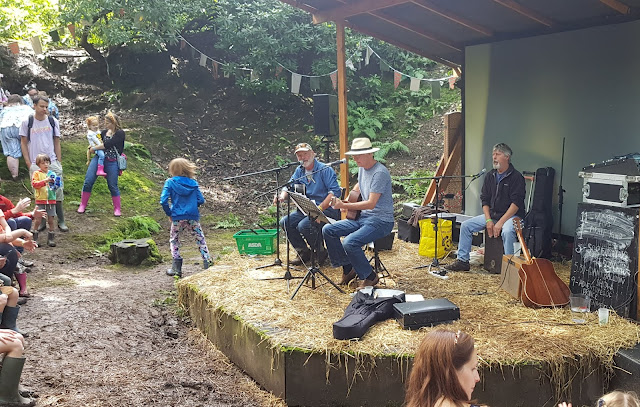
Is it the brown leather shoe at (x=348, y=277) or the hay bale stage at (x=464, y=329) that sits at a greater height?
the brown leather shoe at (x=348, y=277)

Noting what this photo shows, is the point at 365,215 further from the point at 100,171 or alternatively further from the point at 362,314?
the point at 100,171

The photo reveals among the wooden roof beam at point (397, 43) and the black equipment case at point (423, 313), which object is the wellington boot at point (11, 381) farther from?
the wooden roof beam at point (397, 43)

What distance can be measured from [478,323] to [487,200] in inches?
95.8

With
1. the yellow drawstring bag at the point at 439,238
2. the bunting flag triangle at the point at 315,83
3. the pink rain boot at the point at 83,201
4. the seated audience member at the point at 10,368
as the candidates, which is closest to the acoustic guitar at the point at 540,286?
the yellow drawstring bag at the point at 439,238

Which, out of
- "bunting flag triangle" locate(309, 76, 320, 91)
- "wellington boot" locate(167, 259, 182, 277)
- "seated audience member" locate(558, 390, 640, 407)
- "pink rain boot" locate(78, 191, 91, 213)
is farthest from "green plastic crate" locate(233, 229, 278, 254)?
"bunting flag triangle" locate(309, 76, 320, 91)

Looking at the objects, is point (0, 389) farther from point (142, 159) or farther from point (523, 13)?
point (142, 159)

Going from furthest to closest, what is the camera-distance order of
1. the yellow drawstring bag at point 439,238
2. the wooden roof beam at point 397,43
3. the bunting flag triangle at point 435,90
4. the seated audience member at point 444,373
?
the bunting flag triangle at point 435,90 < the wooden roof beam at point 397,43 < the yellow drawstring bag at point 439,238 < the seated audience member at point 444,373

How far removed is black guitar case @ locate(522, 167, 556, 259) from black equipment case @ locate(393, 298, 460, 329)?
2777mm

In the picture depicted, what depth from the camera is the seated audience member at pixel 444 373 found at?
2525mm

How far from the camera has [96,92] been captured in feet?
52.5

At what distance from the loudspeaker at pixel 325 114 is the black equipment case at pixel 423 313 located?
483 centimetres

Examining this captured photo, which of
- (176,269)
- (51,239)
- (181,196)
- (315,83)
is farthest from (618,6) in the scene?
(51,239)

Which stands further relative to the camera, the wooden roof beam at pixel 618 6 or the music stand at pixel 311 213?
the wooden roof beam at pixel 618 6

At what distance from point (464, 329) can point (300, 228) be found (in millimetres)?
2699
